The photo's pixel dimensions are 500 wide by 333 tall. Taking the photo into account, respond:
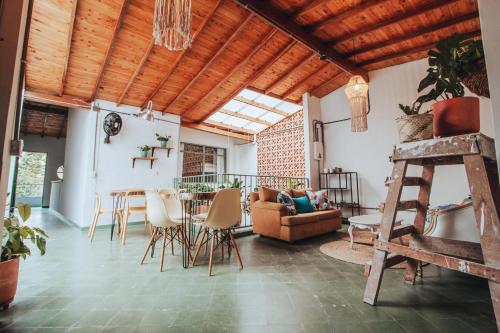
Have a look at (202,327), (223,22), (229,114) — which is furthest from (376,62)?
(202,327)

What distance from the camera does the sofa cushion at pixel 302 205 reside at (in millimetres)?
4004

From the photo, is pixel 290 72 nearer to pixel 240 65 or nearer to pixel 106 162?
pixel 240 65

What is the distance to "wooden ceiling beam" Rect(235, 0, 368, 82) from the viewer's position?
3.56 m

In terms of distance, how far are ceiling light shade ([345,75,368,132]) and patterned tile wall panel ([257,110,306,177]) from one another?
3105 millimetres

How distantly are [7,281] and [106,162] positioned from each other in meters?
3.75

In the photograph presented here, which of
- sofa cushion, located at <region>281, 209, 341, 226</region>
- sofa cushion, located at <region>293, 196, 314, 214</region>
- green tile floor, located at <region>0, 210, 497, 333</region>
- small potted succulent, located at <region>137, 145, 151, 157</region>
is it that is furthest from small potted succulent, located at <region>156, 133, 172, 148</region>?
sofa cushion, located at <region>281, 209, 341, 226</region>

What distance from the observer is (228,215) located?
7.96ft

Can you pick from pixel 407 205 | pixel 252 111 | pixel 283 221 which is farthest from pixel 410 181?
pixel 252 111

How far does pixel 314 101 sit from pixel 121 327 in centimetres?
632

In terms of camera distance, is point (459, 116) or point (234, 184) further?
point (234, 184)

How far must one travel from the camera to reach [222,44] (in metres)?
4.24

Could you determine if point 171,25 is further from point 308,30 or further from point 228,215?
point 308,30

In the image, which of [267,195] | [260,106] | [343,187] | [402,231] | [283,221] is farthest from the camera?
[260,106]

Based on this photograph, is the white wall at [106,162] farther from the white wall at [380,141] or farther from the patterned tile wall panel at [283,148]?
the white wall at [380,141]
